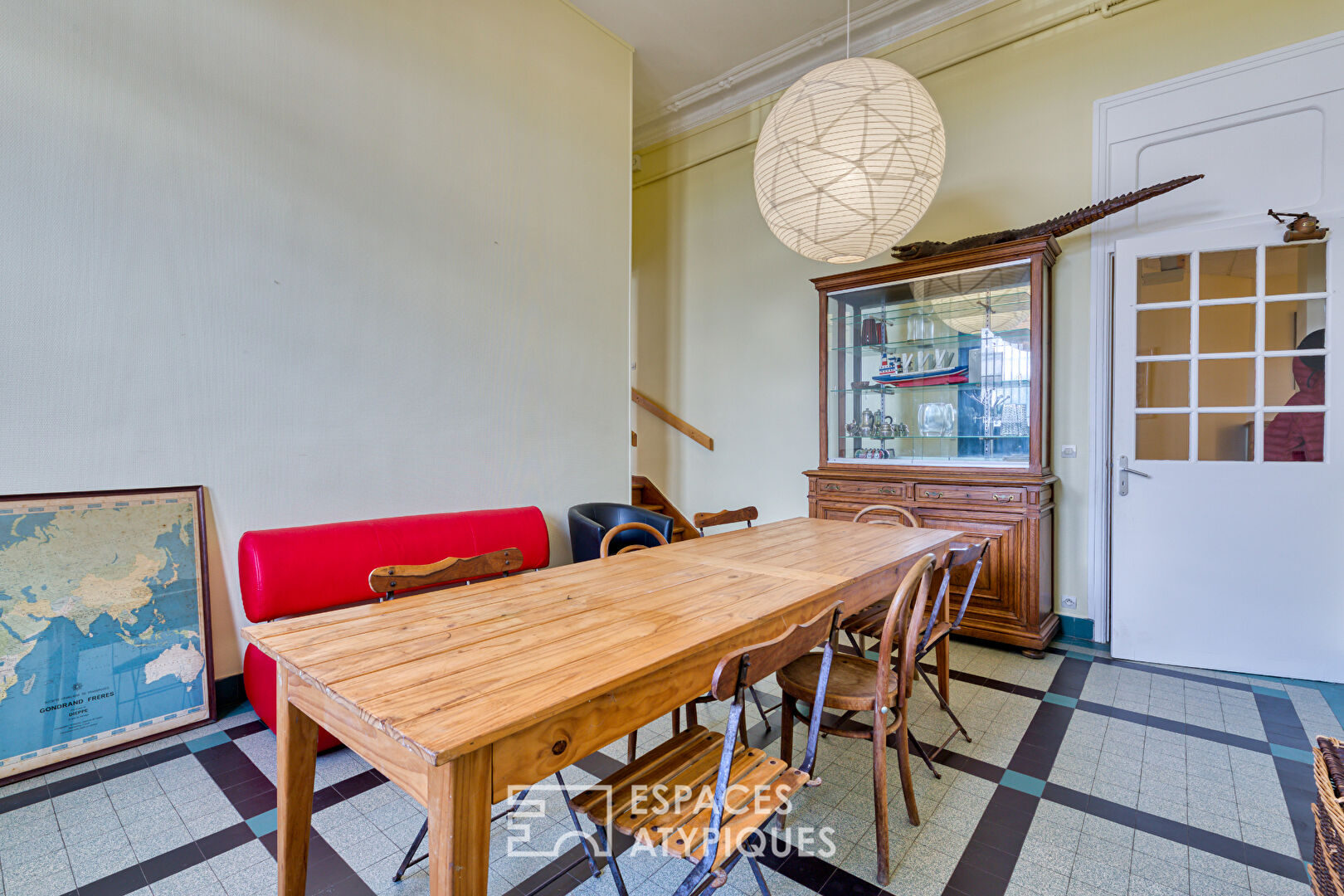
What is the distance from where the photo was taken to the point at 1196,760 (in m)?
2.25

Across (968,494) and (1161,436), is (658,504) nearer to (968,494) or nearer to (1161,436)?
(968,494)

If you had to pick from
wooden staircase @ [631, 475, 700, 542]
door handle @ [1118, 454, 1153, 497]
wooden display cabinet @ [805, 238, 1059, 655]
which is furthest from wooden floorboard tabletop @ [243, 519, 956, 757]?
wooden staircase @ [631, 475, 700, 542]

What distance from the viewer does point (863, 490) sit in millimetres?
3834

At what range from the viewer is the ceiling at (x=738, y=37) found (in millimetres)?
3996

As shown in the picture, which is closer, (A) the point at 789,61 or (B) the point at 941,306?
(B) the point at 941,306

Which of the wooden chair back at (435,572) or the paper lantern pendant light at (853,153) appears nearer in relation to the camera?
the wooden chair back at (435,572)

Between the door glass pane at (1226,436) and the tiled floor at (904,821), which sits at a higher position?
the door glass pane at (1226,436)

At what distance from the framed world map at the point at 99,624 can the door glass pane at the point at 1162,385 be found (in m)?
4.75

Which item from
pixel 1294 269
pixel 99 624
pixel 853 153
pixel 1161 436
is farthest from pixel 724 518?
pixel 1294 269

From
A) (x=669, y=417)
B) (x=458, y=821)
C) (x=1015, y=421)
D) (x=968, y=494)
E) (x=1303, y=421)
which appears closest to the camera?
(x=458, y=821)

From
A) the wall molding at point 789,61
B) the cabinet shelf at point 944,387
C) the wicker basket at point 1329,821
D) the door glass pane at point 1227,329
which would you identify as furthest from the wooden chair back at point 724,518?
the wall molding at point 789,61

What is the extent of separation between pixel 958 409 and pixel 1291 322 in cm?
159

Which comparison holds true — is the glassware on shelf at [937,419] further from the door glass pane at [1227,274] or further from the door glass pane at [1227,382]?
the door glass pane at [1227,274]

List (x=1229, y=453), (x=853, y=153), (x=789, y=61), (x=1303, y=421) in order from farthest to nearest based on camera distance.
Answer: (x=789, y=61) < (x=1229, y=453) < (x=1303, y=421) < (x=853, y=153)
